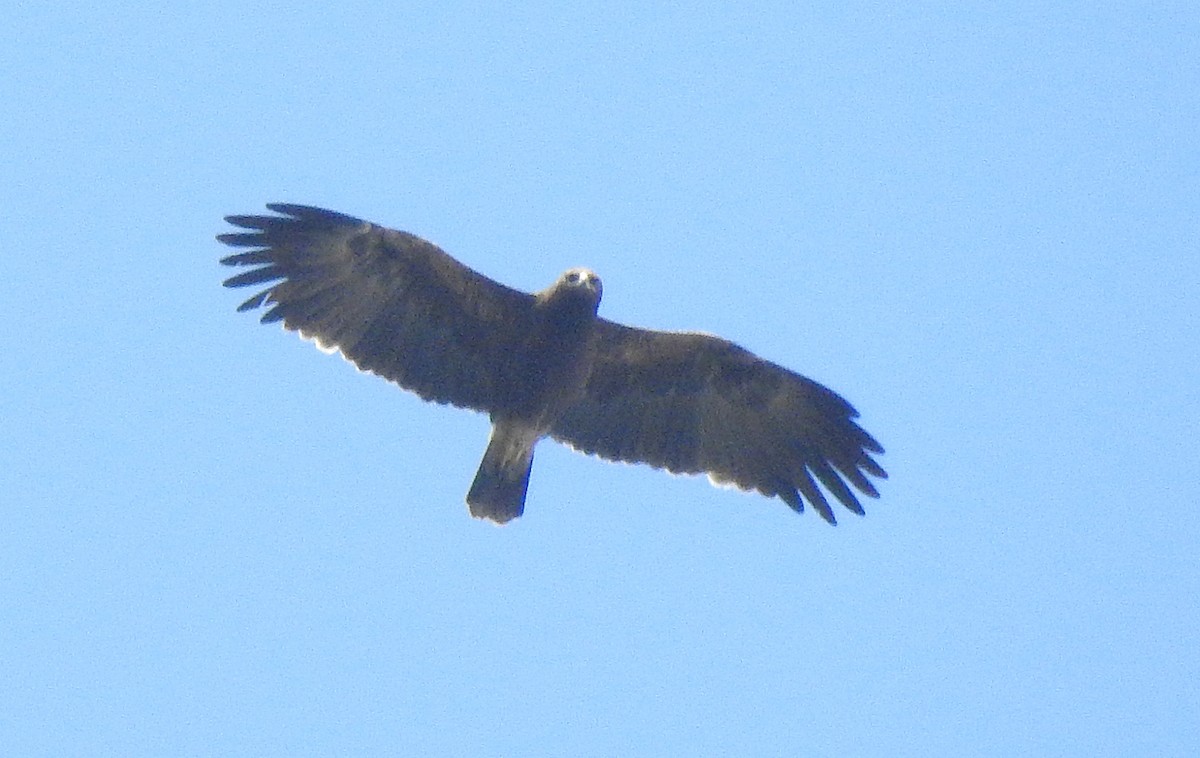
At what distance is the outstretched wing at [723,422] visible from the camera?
16234 mm

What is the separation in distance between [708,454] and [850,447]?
101cm

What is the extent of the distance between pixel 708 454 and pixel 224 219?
3803mm

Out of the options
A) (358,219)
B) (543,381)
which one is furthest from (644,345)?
(358,219)

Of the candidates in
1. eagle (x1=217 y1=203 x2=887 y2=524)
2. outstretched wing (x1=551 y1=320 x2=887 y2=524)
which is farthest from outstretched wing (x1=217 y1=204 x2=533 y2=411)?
outstretched wing (x1=551 y1=320 x2=887 y2=524)

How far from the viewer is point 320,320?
15.7m

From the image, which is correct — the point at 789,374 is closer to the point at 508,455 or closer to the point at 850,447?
the point at 850,447

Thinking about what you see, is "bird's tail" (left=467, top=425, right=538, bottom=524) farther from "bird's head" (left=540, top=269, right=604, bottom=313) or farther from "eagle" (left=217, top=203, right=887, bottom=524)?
"bird's head" (left=540, top=269, right=604, bottom=313)

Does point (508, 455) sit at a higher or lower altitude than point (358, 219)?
lower

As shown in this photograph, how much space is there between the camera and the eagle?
1567cm

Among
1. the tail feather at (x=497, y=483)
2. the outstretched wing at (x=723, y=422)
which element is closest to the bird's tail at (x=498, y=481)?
the tail feather at (x=497, y=483)

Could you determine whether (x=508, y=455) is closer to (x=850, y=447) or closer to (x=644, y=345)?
(x=644, y=345)

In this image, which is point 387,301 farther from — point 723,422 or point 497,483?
point 723,422

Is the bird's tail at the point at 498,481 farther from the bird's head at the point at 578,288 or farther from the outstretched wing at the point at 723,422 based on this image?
the bird's head at the point at 578,288

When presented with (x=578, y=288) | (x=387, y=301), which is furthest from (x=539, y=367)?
(x=387, y=301)
